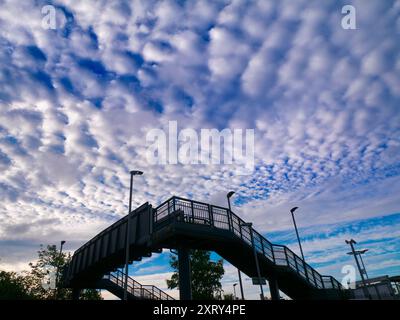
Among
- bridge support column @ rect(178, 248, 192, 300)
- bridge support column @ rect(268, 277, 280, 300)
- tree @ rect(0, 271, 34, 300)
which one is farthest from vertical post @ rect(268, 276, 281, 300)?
tree @ rect(0, 271, 34, 300)

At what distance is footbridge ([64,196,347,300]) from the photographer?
17.8m

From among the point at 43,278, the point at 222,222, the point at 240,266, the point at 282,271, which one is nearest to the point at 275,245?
the point at 282,271

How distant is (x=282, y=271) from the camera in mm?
21219

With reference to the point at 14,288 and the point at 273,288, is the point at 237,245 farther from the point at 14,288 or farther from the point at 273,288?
the point at 14,288

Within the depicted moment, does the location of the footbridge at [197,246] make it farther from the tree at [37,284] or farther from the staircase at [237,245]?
the tree at [37,284]

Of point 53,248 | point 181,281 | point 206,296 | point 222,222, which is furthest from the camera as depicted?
point 53,248

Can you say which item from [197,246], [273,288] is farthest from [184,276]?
[273,288]

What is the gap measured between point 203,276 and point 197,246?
43.1 m

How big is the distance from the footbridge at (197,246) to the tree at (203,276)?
107ft

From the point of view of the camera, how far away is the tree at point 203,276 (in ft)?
190

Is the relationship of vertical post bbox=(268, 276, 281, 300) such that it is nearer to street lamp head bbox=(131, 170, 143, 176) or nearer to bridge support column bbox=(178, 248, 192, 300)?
bridge support column bbox=(178, 248, 192, 300)

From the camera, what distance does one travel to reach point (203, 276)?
2309 inches
